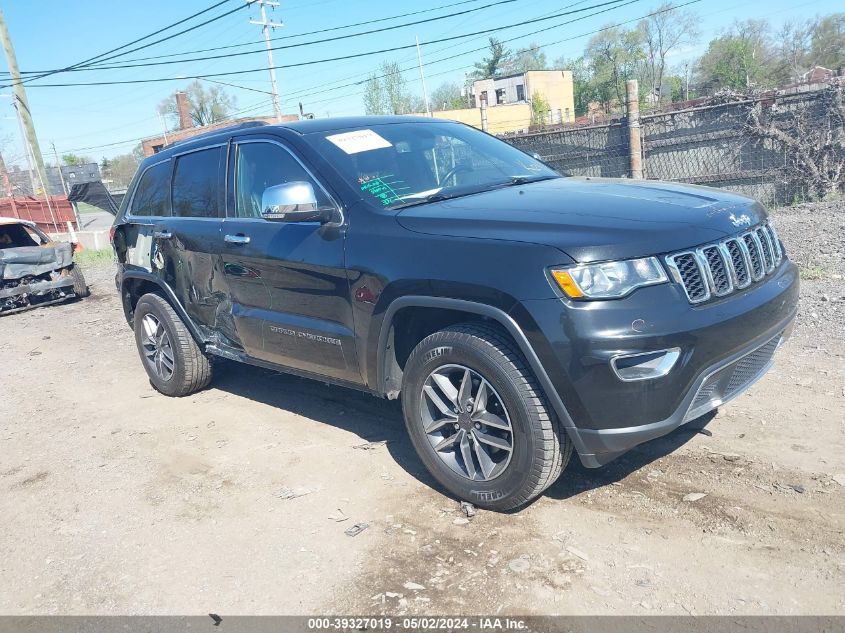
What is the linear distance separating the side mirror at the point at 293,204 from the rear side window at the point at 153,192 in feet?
6.33

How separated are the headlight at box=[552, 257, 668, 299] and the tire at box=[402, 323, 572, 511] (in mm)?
428

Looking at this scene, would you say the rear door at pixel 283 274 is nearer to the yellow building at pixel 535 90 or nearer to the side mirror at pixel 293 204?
the side mirror at pixel 293 204

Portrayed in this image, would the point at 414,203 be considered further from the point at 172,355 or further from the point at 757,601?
the point at 172,355

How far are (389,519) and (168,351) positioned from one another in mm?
2957

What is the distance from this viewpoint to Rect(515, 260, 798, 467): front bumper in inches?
110

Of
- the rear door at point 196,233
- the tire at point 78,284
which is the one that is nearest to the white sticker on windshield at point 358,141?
the rear door at point 196,233

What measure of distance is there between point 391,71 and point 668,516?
74597 millimetres

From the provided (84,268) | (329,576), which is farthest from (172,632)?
(84,268)

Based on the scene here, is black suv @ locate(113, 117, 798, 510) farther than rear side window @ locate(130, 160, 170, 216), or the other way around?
rear side window @ locate(130, 160, 170, 216)

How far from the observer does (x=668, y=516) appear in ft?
10.6

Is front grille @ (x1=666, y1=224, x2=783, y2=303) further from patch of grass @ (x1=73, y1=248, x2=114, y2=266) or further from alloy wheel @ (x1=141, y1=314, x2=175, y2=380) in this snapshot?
patch of grass @ (x1=73, y1=248, x2=114, y2=266)

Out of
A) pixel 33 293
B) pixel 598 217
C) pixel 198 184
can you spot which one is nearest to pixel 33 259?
pixel 33 293

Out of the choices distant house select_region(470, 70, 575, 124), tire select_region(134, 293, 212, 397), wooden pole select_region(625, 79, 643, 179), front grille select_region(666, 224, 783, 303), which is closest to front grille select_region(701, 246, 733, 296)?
front grille select_region(666, 224, 783, 303)

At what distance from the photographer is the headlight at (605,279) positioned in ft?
9.23
